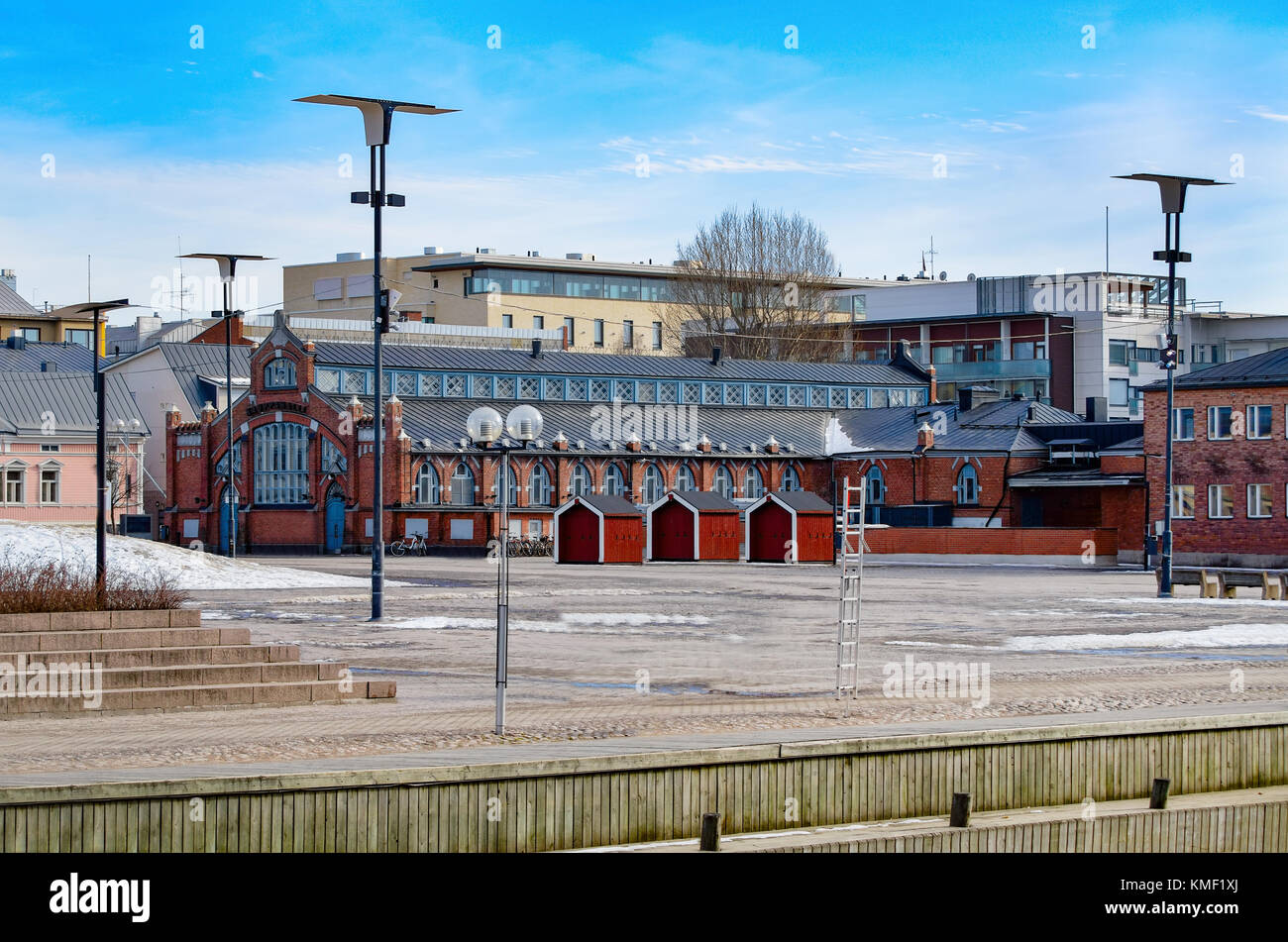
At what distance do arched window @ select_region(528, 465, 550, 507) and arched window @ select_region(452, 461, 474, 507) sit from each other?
2925mm

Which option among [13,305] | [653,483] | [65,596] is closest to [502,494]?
[65,596]

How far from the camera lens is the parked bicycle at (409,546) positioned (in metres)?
74.5

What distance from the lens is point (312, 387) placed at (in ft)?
259

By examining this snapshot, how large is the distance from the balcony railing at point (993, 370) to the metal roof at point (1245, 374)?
40.2 m

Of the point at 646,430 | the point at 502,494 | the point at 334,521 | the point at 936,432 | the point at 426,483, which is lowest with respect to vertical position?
the point at 334,521

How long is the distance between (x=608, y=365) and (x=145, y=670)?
70.0 metres

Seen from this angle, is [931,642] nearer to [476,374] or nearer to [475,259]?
[476,374]

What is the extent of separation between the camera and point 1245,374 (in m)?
62.8

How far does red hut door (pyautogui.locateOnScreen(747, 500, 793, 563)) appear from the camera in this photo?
224 ft

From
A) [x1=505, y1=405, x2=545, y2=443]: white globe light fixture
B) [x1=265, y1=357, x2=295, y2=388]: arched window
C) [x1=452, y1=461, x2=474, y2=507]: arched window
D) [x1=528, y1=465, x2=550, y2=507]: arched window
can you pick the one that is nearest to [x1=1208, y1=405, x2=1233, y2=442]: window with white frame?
[x1=528, y1=465, x2=550, y2=507]: arched window

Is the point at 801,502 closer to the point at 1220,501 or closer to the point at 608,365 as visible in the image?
the point at 1220,501

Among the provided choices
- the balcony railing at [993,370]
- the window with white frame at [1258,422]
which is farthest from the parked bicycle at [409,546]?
the balcony railing at [993,370]
